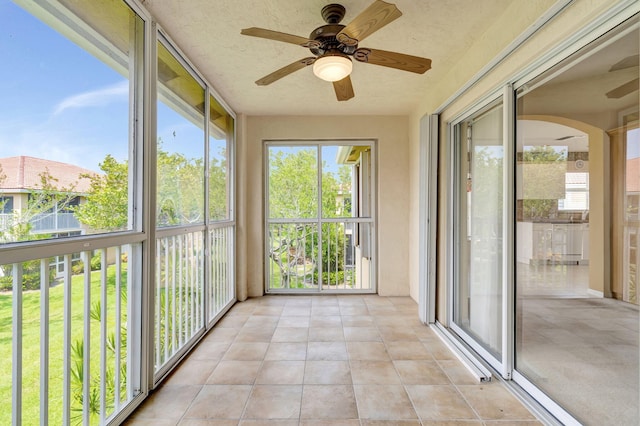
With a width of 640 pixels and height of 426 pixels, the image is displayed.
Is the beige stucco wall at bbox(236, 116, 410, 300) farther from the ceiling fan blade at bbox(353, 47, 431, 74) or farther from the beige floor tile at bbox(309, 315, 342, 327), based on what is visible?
the ceiling fan blade at bbox(353, 47, 431, 74)

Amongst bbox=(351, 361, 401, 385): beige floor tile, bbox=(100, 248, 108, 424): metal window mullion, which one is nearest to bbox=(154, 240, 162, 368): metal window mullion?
bbox=(100, 248, 108, 424): metal window mullion

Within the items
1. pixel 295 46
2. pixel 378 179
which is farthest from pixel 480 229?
pixel 295 46

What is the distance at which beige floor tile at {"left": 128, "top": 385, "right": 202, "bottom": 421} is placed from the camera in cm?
181

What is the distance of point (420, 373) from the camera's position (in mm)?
2254

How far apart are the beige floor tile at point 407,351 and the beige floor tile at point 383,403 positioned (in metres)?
0.47

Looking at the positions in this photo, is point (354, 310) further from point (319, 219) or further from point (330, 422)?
point (330, 422)

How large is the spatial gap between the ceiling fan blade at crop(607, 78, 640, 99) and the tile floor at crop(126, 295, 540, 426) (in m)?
1.68

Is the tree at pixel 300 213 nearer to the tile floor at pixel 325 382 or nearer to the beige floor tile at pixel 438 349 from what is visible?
the tile floor at pixel 325 382

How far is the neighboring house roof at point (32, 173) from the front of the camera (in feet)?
3.80

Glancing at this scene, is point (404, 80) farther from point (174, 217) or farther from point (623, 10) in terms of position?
point (174, 217)

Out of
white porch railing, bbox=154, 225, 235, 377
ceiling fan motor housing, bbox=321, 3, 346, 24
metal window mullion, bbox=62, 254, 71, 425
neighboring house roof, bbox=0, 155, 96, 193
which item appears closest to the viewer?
neighboring house roof, bbox=0, 155, 96, 193

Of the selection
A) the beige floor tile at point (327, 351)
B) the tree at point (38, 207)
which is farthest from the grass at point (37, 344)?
the beige floor tile at point (327, 351)

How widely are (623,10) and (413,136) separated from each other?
2724mm

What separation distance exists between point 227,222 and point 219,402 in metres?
2.11
